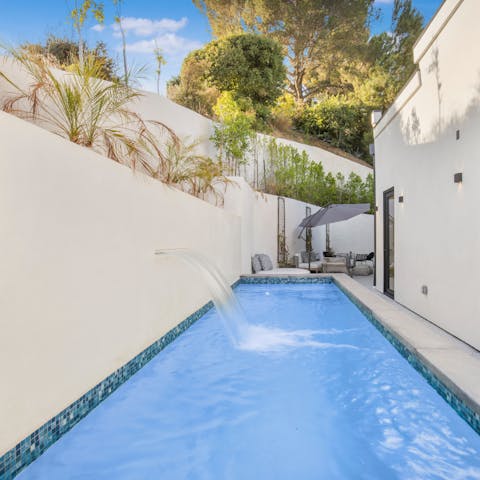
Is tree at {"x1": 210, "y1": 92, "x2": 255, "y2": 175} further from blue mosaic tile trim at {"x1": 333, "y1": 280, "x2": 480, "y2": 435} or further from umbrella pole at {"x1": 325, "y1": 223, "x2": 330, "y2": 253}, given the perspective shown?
blue mosaic tile trim at {"x1": 333, "y1": 280, "x2": 480, "y2": 435}

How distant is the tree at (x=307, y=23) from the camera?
2488 centimetres

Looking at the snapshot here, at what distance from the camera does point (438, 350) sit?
3898 millimetres

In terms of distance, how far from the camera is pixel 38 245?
93.9 inches

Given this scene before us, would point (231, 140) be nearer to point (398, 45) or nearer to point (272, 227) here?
point (272, 227)

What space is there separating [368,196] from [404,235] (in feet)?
42.1

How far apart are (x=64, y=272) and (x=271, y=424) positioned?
5.99ft

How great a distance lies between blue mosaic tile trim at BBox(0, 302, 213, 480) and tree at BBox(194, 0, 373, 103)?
25232 millimetres

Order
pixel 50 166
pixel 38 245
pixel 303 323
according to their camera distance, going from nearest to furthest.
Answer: pixel 38 245 < pixel 50 166 < pixel 303 323

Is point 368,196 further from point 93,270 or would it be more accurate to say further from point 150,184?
point 93,270

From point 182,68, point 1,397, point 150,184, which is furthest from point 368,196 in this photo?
point 1,397

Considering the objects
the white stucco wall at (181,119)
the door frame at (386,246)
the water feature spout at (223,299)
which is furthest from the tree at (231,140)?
the water feature spout at (223,299)

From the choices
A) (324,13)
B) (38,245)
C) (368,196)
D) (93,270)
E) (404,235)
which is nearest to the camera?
(38,245)

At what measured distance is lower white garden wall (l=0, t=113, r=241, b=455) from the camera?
7.09ft

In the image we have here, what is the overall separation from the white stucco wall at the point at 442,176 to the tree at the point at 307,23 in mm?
20873
